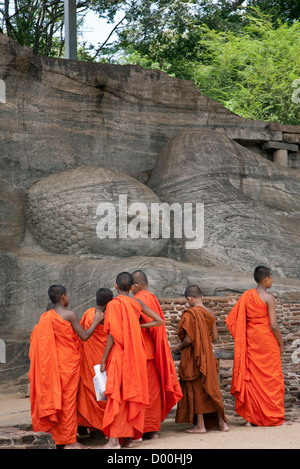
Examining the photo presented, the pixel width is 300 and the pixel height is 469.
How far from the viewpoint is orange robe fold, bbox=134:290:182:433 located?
5.56 metres

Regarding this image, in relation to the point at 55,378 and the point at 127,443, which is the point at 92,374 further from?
the point at 127,443

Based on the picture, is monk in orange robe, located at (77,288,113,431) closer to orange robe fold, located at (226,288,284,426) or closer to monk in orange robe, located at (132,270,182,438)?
monk in orange robe, located at (132,270,182,438)

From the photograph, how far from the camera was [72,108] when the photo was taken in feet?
33.2

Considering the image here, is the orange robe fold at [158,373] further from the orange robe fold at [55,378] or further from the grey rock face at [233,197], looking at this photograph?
the grey rock face at [233,197]

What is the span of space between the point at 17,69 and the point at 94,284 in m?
3.68

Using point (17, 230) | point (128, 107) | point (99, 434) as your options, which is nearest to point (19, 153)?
point (17, 230)

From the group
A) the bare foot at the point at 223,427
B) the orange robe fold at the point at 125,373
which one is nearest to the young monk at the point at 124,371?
the orange robe fold at the point at 125,373

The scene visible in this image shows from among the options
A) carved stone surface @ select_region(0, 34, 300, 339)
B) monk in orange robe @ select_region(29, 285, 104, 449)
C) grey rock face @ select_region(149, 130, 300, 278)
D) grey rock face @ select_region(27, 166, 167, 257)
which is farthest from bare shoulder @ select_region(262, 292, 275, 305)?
grey rock face @ select_region(27, 166, 167, 257)

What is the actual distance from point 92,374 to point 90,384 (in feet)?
0.28
